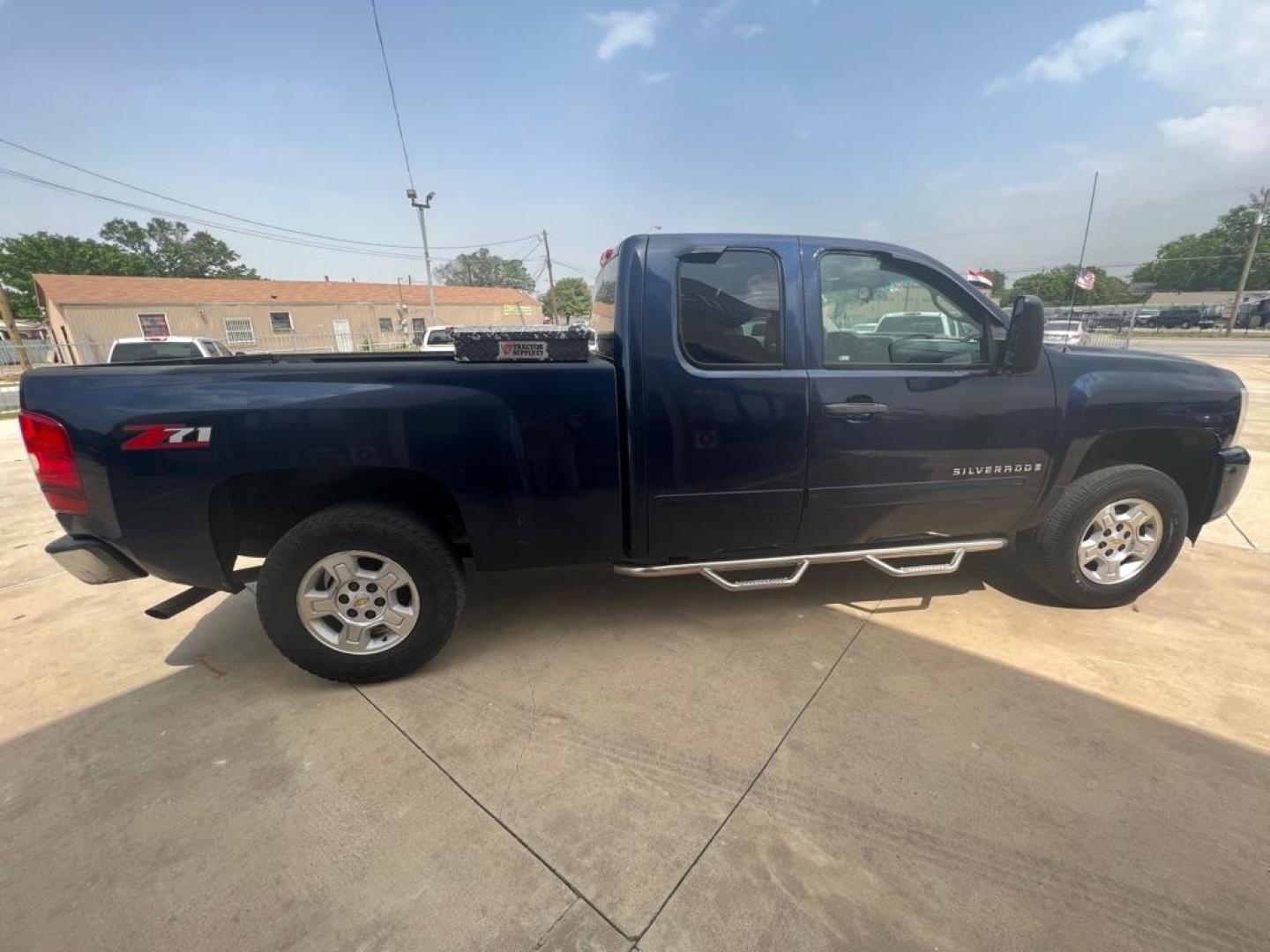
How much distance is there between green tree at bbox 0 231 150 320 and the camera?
4381 cm

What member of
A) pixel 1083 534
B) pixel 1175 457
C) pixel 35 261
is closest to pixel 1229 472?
pixel 1175 457

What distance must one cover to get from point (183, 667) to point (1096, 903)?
3.76 meters

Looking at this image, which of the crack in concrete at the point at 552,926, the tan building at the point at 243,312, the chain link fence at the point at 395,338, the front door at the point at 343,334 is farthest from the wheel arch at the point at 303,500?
the front door at the point at 343,334

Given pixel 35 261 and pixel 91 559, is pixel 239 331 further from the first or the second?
pixel 91 559

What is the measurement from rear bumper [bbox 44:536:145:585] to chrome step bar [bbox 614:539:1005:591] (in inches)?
82.0

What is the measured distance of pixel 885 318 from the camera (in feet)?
9.70

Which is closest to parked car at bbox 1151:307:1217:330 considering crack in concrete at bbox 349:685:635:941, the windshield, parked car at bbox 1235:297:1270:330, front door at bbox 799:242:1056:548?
parked car at bbox 1235:297:1270:330

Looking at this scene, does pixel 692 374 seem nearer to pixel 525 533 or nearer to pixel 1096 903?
pixel 525 533

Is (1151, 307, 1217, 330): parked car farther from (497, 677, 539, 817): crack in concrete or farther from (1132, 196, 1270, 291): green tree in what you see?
(497, 677, 539, 817): crack in concrete

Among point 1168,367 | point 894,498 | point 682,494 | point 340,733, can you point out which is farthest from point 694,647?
point 1168,367

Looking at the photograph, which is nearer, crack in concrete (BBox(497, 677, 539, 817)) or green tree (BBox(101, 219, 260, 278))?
crack in concrete (BBox(497, 677, 539, 817))

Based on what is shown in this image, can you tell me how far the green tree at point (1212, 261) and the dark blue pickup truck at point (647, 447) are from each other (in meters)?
78.0

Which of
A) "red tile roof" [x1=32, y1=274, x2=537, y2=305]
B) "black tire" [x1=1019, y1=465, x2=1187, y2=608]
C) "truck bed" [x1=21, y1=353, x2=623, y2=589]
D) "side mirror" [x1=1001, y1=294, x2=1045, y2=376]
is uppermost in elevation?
"red tile roof" [x1=32, y1=274, x2=537, y2=305]

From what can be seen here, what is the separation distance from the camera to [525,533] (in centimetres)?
264
